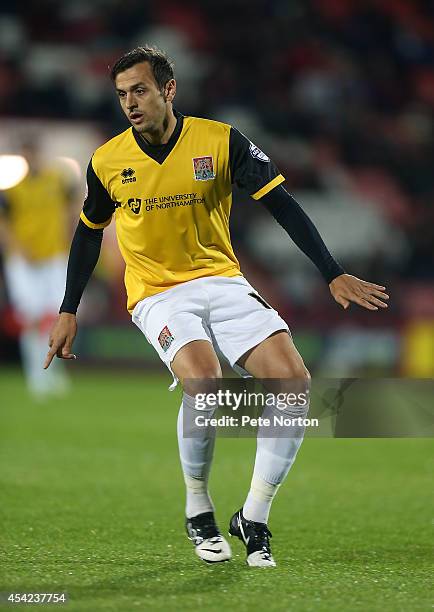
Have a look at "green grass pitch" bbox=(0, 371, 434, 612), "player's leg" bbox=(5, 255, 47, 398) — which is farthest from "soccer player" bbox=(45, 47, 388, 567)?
"player's leg" bbox=(5, 255, 47, 398)

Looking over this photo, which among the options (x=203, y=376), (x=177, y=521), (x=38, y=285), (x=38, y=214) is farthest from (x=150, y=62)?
(x=38, y=285)

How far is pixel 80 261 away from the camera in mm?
4691

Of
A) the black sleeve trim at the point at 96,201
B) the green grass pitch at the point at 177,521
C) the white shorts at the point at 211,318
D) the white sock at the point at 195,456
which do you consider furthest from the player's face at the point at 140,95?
the green grass pitch at the point at 177,521

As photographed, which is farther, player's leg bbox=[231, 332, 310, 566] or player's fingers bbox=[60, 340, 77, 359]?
player's fingers bbox=[60, 340, 77, 359]

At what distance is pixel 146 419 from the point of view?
9523 mm

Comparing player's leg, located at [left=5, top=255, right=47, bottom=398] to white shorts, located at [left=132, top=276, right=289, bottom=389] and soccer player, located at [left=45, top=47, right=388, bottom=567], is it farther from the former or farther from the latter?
white shorts, located at [left=132, top=276, right=289, bottom=389]

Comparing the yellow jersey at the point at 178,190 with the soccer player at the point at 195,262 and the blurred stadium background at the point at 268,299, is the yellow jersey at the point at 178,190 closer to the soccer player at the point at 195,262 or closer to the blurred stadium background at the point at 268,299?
the soccer player at the point at 195,262

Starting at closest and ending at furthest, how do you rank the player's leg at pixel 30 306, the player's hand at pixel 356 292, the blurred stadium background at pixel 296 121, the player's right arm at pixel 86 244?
1. the player's hand at pixel 356 292
2. the player's right arm at pixel 86 244
3. the player's leg at pixel 30 306
4. the blurred stadium background at pixel 296 121

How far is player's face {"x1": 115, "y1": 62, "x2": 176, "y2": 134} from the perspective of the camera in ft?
14.4

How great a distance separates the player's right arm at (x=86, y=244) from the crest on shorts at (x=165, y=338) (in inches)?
15.9

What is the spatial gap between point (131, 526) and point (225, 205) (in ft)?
5.19

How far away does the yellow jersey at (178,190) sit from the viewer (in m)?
4.46

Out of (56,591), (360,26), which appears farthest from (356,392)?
(360,26)

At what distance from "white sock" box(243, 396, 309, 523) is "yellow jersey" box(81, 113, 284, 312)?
0.65 meters
